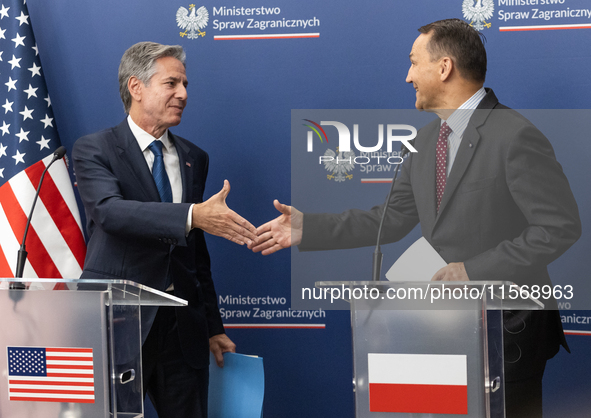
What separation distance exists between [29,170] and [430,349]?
223 cm

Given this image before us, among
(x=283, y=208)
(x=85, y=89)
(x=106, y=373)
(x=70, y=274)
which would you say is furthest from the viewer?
(x=85, y=89)

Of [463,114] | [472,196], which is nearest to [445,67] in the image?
[463,114]

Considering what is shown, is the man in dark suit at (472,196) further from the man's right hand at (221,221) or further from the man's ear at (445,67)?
the man's right hand at (221,221)

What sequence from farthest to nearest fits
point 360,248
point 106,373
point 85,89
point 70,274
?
1. point 85,89
2. point 70,274
3. point 360,248
4. point 106,373

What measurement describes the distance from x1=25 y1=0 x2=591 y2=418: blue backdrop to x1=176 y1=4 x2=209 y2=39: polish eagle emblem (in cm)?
2

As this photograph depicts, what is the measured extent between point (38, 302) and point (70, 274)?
4.30 feet

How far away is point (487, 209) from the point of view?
1.63 meters

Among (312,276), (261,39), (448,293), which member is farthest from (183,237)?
(261,39)

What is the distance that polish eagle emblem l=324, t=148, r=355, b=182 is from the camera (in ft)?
5.63

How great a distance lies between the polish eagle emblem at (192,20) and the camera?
9.77ft

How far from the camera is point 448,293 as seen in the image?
61.6 inches

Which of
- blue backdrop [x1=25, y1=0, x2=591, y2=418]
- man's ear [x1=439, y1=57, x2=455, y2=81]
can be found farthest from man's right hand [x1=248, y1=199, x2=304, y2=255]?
blue backdrop [x1=25, y1=0, x2=591, y2=418]

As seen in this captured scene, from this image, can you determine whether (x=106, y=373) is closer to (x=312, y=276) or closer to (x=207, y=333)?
(x=312, y=276)

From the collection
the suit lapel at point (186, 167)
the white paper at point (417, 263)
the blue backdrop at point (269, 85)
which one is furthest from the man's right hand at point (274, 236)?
the blue backdrop at point (269, 85)
